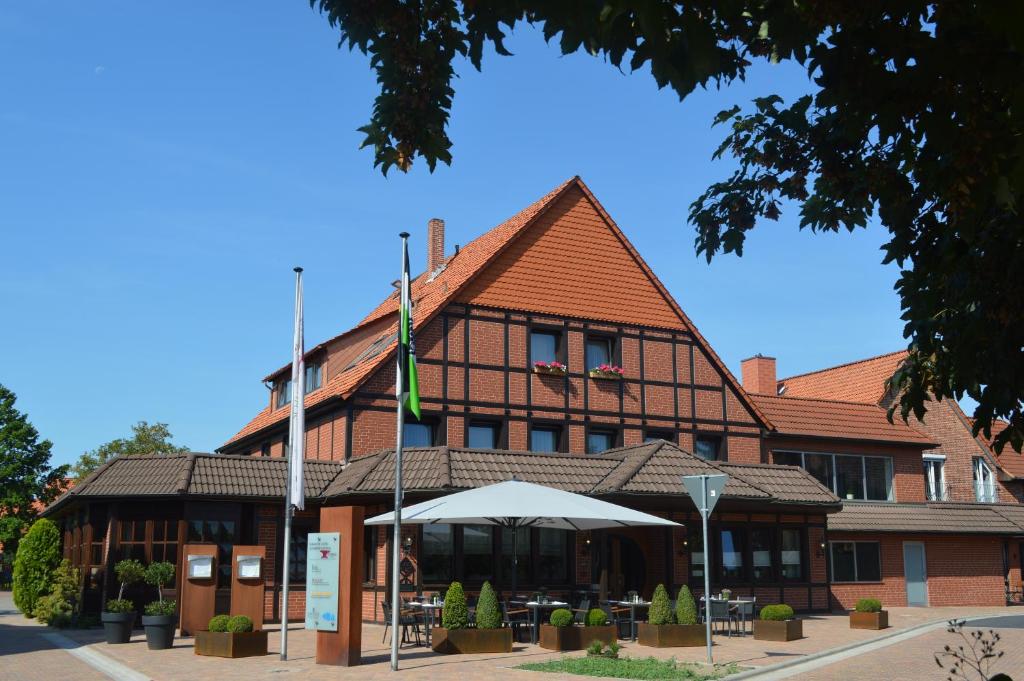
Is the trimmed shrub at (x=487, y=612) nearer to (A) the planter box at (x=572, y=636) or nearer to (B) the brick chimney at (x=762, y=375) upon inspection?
(A) the planter box at (x=572, y=636)

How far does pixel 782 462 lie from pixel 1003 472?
10.3 metres

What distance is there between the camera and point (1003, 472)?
35875 millimetres

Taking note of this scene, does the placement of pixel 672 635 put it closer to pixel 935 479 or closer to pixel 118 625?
pixel 118 625

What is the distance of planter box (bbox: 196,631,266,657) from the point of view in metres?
15.8

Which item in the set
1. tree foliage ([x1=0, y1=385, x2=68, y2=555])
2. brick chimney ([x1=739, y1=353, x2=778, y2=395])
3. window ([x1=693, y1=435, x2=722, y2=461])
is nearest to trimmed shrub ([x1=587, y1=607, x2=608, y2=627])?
window ([x1=693, y1=435, x2=722, y2=461])

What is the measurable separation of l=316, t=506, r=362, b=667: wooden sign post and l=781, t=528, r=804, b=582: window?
14.4m

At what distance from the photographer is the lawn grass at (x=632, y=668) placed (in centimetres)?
1344

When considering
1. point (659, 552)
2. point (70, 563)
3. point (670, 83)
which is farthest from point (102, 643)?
point (670, 83)

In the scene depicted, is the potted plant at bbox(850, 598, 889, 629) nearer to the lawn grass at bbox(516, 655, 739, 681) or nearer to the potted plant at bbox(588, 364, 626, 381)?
the lawn grass at bbox(516, 655, 739, 681)

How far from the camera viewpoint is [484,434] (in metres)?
25.8

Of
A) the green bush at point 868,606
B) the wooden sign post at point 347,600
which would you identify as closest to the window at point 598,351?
the green bush at point 868,606

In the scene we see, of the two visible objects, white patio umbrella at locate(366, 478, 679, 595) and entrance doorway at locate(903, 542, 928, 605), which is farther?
entrance doorway at locate(903, 542, 928, 605)

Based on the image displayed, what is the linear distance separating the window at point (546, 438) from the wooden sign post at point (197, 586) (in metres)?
9.61

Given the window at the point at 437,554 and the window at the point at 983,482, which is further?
the window at the point at 983,482
